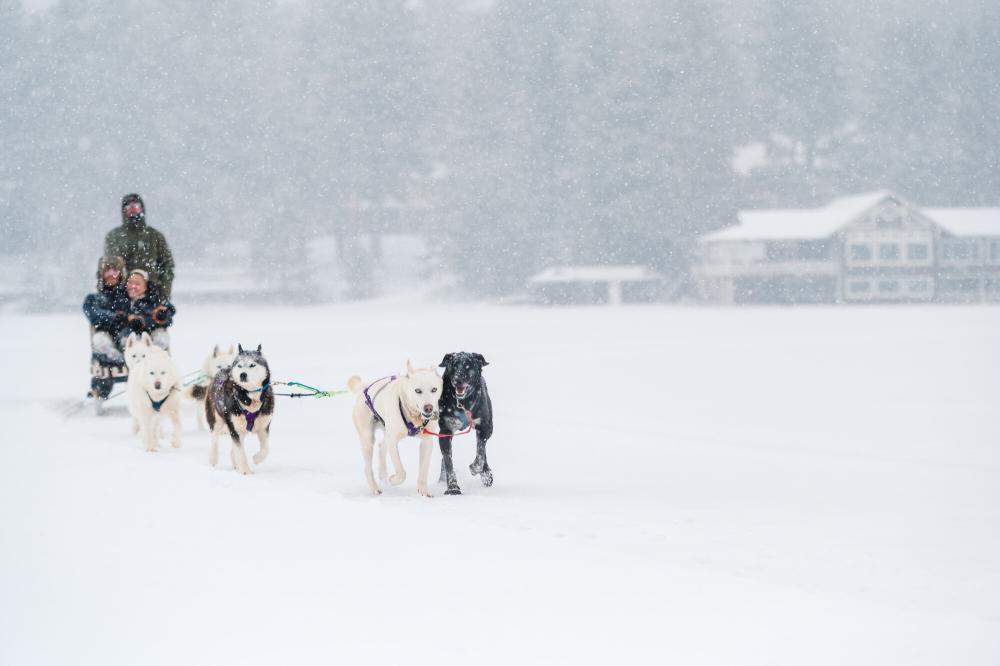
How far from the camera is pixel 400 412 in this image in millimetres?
8805

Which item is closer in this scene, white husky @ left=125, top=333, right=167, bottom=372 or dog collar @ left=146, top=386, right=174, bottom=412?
dog collar @ left=146, top=386, right=174, bottom=412

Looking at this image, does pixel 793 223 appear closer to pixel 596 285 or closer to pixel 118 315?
pixel 596 285

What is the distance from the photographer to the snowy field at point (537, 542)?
5.56 meters

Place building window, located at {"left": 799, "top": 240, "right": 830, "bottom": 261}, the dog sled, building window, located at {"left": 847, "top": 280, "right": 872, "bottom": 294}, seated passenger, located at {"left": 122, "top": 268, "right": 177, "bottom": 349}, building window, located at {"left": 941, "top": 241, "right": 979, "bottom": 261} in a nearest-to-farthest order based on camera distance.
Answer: seated passenger, located at {"left": 122, "top": 268, "right": 177, "bottom": 349}, the dog sled, building window, located at {"left": 847, "top": 280, "right": 872, "bottom": 294}, building window, located at {"left": 799, "top": 240, "right": 830, "bottom": 261}, building window, located at {"left": 941, "top": 241, "right": 979, "bottom": 261}

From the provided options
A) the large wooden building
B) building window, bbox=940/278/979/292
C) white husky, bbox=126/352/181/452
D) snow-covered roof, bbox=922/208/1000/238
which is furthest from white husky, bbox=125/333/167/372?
snow-covered roof, bbox=922/208/1000/238

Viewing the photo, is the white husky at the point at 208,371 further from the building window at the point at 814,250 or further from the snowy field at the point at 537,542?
the building window at the point at 814,250

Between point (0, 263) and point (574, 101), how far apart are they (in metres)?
32.9

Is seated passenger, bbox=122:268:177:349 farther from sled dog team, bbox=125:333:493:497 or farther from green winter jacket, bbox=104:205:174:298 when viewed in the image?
sled dog team, bbox=125:333:493:497

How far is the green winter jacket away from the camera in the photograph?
14.9 m

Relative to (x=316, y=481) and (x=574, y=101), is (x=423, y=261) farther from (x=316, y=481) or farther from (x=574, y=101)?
(x=316, y=481)

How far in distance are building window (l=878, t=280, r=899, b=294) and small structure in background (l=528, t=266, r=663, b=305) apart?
11482 mm

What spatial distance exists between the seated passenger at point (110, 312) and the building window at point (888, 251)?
5561 cm

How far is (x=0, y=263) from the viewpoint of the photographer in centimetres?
6444

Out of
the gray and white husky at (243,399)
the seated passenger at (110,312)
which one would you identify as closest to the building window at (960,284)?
→ the seated passenger at (110,312)
